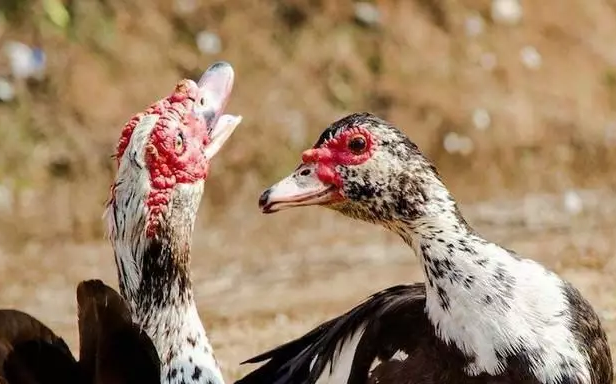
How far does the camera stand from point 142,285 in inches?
142

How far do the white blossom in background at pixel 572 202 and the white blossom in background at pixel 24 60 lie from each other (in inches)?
151

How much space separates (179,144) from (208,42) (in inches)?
220

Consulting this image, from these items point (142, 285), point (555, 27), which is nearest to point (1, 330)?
point (142, 285)

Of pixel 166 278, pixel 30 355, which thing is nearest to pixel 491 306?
pixel 166 278

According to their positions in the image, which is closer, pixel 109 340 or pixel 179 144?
pixel 109 340

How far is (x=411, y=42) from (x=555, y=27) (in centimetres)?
123

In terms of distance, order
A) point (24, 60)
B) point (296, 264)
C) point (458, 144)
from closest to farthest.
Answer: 1. point (296, 264)
2. point (458, 144)
3. point (24, 60)

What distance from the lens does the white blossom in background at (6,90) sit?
8.62 metres

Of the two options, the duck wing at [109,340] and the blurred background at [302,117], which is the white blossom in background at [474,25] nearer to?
the blurred background at [302,117]

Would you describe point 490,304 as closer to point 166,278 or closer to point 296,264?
point 166,278

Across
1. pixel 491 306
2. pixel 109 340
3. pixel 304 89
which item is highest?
pixel 304 89

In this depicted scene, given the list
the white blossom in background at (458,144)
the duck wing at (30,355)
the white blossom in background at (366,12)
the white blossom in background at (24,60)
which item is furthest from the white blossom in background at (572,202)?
the duck wing at (30,355)

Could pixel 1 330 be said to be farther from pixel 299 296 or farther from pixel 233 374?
pixel 299 296

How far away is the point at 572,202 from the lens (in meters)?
7.94
